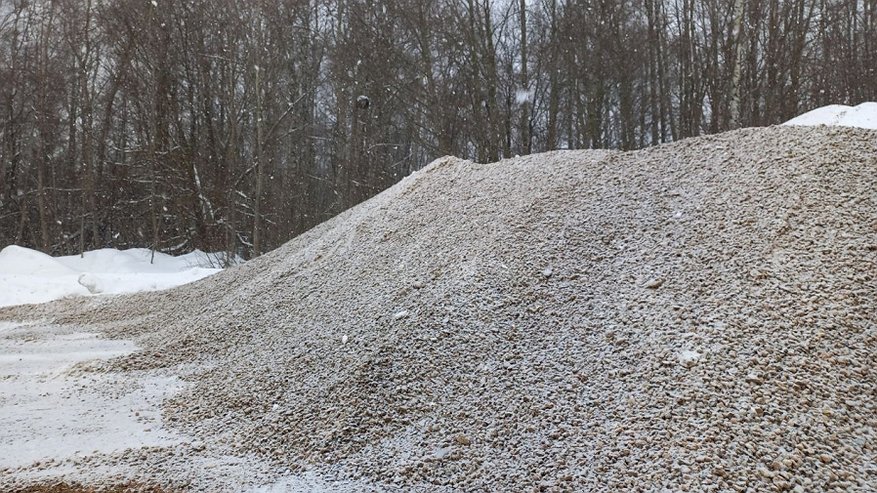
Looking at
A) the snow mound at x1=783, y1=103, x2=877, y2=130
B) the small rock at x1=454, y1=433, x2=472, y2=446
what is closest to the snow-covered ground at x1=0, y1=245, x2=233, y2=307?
the small rock at x1=454, y1=433, x2=472, y2=446

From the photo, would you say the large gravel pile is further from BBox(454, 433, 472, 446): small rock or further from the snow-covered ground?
the snow-covered ground

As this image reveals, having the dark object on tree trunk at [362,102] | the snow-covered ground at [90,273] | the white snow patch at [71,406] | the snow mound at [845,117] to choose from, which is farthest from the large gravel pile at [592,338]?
the dark object on tree trunk at [362,102]

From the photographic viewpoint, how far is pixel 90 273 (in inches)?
341

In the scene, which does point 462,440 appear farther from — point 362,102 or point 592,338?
point 362,102

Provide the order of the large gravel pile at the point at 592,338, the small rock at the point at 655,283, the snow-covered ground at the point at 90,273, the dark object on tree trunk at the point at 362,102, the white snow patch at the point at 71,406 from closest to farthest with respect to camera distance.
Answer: the large gravel pile at the point at 592,338 → the white snow patch at the point at 71,406 → the small rock at the point at 655,283 → the snow-covered ground at the point at 90,273 → the dark object on tree trunk at the point at 362,102

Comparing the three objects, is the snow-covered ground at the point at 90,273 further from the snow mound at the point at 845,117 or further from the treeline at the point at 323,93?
the snow mound at the point at 845,117

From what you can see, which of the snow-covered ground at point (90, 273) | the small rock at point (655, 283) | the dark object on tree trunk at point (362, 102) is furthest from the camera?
the dark object on tree trunk at point (362, 102)

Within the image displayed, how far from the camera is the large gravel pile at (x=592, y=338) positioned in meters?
2.04

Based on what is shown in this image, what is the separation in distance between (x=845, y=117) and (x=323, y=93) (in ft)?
38.5

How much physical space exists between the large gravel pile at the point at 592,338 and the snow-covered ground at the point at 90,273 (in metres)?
3.80

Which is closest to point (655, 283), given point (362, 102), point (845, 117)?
point (845, 117)

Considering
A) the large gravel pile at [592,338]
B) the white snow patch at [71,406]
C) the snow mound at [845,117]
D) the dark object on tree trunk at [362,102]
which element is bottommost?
the white snow patch at [71,406]

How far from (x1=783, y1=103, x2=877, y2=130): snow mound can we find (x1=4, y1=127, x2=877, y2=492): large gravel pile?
1130mm

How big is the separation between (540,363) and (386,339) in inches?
33.1
